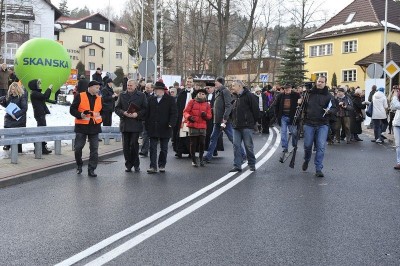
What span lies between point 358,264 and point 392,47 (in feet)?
175

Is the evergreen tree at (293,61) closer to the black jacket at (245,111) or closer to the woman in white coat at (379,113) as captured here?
the woman in white coat at (379,113)

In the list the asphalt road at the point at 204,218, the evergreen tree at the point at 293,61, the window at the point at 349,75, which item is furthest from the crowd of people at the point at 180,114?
the evergreen tree at the point at 293,61

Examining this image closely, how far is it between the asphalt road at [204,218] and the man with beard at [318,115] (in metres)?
0.62

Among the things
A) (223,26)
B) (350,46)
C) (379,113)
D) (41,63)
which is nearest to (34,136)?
(41,63)

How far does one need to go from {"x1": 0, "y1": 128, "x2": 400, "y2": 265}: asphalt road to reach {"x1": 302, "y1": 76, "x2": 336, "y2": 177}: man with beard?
2.04 feet

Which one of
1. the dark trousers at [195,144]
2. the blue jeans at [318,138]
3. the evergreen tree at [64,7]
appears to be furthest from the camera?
the evergreen tree at [64,7]

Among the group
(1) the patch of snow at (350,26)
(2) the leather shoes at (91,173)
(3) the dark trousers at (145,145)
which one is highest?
(1) the patch of snow at (350,26)

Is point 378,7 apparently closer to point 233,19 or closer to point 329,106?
point 233,19

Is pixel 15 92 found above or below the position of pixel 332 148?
above

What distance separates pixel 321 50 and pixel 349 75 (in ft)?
17.1

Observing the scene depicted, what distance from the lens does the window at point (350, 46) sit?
5777 centimetres

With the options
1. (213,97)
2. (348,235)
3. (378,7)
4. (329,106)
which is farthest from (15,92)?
(378,7)

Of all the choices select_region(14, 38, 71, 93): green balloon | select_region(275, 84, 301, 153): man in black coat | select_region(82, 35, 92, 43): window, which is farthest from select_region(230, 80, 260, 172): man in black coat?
select_region(82, 35, 92, 43): window

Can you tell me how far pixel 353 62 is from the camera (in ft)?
190
